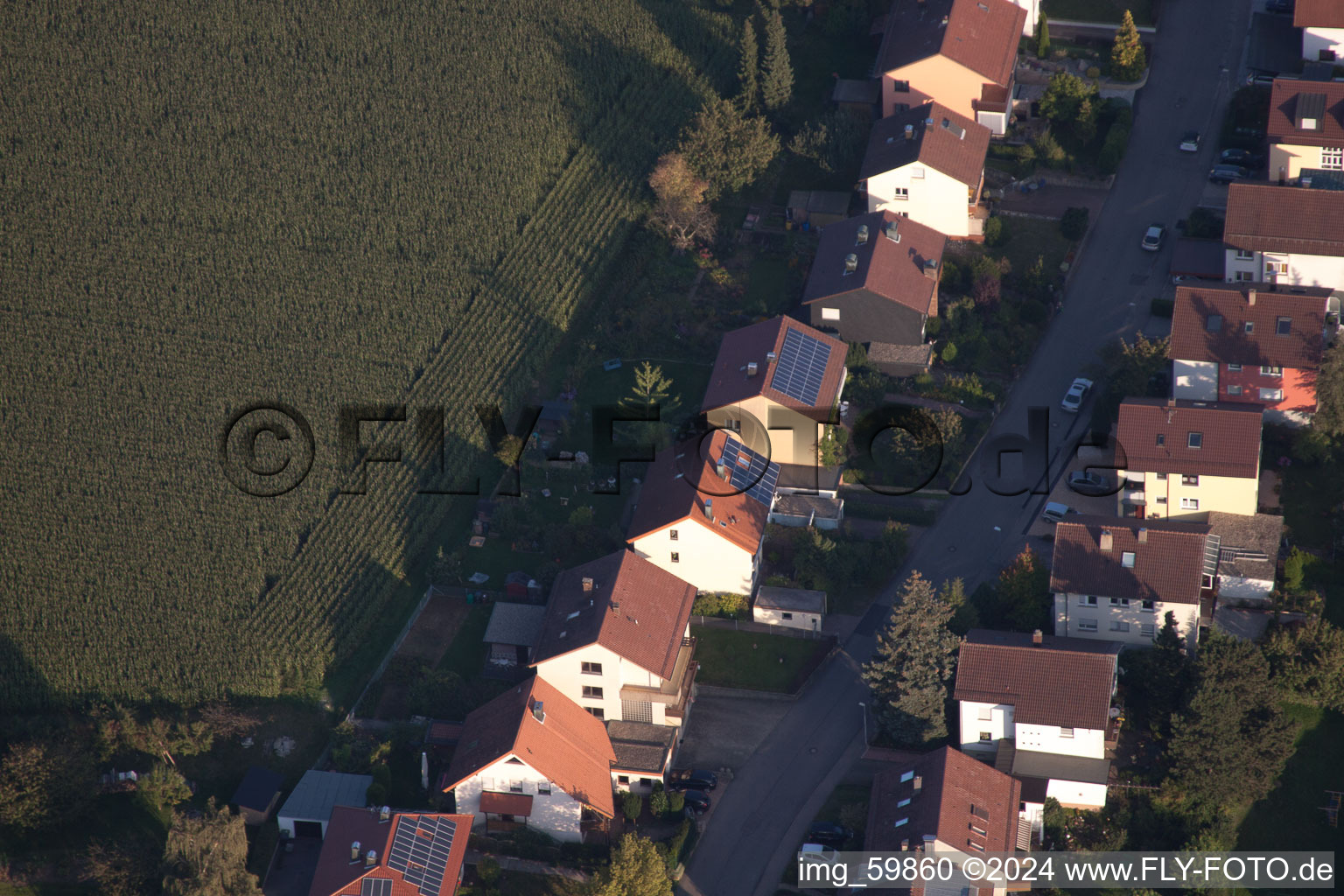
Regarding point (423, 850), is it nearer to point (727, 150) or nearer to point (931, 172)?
point (931, 172)

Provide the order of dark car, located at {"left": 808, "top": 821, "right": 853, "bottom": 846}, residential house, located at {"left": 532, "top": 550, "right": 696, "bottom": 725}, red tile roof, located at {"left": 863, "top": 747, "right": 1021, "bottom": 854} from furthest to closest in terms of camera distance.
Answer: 1. residential house, located at {"left": 532, "top": 550, "right": 696, "bottom": 725}
2. dark car, located at {"left": 808, "top": 821, "right": 853, "bottom": 846}
3. red tile roof, located at {"left": 863, "top": 747, "right": 1021, "bottom": 854}

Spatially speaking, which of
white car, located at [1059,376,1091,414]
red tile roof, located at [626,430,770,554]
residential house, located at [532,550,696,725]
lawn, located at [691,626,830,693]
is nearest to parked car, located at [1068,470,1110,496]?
white car, located at [1059,376,1091,414]

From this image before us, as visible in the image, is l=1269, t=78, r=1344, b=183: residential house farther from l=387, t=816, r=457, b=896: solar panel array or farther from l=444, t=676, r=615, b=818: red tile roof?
l=387, t=816, r=457, b=896: solar panel array

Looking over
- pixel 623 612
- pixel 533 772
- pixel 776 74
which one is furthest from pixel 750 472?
pixel 776 74

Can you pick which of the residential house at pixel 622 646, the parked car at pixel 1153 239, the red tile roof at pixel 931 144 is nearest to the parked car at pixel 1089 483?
the parked car at pixel 1153 239

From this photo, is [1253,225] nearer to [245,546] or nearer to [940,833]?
[940,833]

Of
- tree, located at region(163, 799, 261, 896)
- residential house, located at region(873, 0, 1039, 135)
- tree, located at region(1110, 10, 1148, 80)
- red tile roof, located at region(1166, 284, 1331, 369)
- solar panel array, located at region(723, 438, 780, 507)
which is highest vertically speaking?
tree, located at region(1110, 10, 1148, 80)
